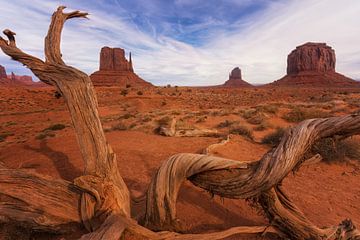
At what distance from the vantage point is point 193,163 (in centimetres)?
265

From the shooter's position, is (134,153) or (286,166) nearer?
(286,166)

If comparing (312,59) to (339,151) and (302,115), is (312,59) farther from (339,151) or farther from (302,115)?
(339,151)

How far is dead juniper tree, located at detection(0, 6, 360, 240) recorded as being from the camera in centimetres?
238

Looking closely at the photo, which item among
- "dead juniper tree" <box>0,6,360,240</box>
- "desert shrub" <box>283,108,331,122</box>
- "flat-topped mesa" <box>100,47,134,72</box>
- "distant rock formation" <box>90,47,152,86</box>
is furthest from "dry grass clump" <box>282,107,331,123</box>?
"flat-topped mesa" <box>100,47,134,72</box>

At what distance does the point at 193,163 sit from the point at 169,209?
0.64 m

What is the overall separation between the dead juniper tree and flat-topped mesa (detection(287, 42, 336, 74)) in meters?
93.0

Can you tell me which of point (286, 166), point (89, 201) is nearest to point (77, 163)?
point (89, 201)

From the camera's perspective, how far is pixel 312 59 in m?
83.3

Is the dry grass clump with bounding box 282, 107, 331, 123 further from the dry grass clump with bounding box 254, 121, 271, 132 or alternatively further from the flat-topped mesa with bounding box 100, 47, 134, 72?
the flat-topped mesa with bounding box 100, 47, 134, 72

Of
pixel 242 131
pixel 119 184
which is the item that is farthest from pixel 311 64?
pixel 119 184

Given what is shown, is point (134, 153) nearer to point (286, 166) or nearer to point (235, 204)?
point (235, 204)

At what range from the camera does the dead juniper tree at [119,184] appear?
2.38 metres

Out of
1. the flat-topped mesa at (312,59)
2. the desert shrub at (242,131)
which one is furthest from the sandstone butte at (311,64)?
the desert shrub at (242,131)

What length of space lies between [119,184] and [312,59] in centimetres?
9485
